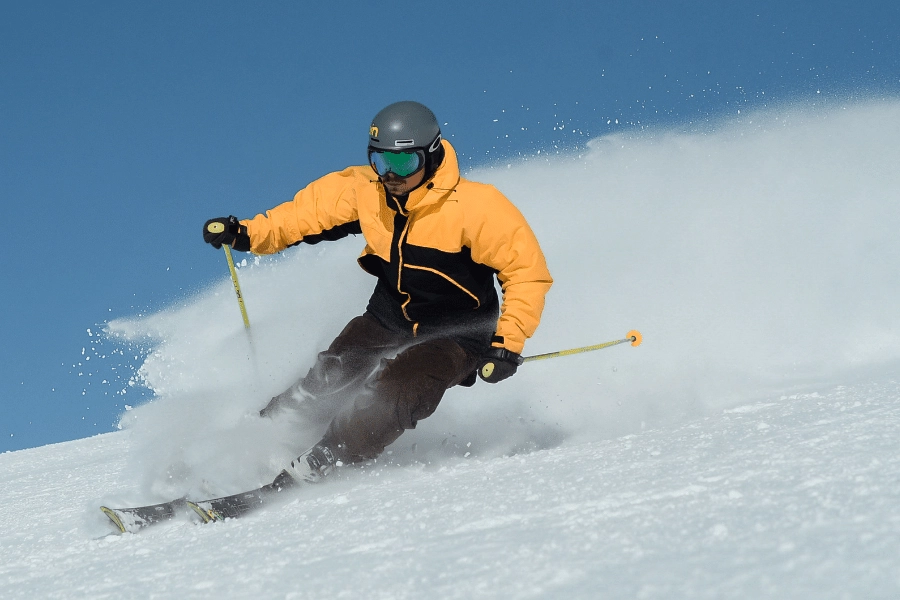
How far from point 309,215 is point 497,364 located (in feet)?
4.75

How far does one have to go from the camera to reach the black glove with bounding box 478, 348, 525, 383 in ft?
12.3

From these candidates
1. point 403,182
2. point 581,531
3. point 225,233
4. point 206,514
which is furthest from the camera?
point 225,233

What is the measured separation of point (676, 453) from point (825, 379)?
2.47m

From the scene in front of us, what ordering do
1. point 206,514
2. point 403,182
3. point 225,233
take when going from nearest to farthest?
point 206,514 < point 403,182 < point 225,233

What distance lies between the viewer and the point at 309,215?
174 inches

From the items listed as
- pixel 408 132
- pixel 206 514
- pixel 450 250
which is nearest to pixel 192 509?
pixel 206 514

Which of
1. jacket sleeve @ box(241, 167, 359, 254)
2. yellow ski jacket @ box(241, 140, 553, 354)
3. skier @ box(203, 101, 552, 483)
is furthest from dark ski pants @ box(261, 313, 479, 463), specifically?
jacket sleeve @ box(241, 167, 359, 254)

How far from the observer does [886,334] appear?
6051 mm

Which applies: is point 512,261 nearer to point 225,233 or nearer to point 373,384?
point 373,384

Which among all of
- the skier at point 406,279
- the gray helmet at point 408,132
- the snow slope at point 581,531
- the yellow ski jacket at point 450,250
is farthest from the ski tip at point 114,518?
the gray helmet at point 408,132

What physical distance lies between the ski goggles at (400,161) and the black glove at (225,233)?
3.27ft

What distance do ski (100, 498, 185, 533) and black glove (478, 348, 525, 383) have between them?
1.48 m

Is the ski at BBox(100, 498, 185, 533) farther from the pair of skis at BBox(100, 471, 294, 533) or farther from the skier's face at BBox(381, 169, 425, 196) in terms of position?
the skier's face at BBox(381, 169, 425, 196)

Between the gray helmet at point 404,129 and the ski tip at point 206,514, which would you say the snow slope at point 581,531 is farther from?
the gray helmet at point 404,129
